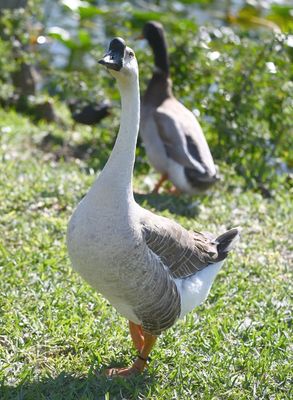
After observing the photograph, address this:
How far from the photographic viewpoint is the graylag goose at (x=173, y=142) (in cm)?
639

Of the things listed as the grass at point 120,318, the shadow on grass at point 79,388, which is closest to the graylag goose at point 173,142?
the grass at point 120,318

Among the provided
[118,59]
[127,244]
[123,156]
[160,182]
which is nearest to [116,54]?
[118,59]

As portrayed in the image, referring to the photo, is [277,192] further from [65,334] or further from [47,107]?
[65,334]

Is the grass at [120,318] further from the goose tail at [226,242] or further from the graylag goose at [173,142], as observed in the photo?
the goose tail at [226,242]

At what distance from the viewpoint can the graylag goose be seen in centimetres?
639

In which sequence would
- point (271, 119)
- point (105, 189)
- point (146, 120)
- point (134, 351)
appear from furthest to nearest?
1. point (271, 119)
2. point (146, 120)
3. point (134, 351)
4. point (105, 189)

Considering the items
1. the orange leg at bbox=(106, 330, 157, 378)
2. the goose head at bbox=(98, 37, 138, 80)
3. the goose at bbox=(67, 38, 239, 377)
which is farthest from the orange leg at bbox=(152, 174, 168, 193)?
the goose head at bbox=(98, 37, 138, 80)

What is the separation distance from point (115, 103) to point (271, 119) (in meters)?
1.75

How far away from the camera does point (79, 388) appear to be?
355cm

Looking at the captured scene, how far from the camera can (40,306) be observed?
4281 millimetres

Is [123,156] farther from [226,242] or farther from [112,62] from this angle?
[226,242]

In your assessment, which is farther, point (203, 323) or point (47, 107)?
point (47, 107)

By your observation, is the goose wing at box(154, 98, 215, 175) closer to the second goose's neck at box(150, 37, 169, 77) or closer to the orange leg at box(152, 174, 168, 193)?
the orange leg at box(152, 174, 168, 193)

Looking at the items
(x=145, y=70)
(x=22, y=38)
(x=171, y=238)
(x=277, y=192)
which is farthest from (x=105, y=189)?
(x=22, y=38)
